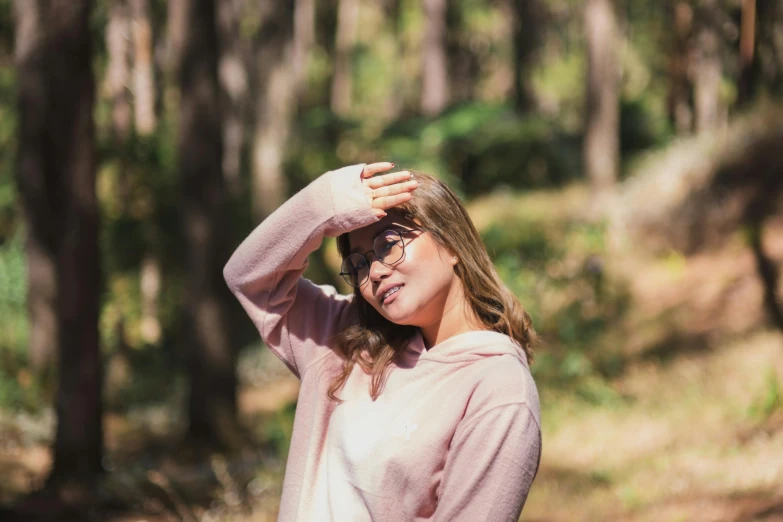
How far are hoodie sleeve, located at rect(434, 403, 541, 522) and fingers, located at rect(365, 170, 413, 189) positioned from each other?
1.94ft

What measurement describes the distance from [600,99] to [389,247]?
1347 centimetres

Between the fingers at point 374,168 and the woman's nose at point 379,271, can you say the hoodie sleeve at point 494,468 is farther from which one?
the fingers at point 374,168

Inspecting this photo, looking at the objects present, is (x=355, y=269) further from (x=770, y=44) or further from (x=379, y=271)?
(x=770, y=44)

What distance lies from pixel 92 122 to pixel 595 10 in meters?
10.1

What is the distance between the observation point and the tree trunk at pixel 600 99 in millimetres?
15154

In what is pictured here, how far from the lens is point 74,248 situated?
7273mm

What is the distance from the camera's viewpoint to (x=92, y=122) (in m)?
7.43

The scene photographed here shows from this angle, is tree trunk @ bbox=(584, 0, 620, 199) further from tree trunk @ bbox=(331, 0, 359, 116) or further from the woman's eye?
tree trunk @ bbox=(331, 0, 359, 116)

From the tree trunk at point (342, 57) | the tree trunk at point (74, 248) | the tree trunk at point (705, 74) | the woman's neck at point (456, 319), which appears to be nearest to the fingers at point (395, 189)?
the woman's neck at point (456, 319)

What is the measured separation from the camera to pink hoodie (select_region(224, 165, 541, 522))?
81.5 inches

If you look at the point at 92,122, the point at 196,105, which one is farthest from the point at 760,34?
the point at 92,122

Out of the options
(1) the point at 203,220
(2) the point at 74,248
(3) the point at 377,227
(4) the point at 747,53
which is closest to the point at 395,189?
(3) the point at 377,227

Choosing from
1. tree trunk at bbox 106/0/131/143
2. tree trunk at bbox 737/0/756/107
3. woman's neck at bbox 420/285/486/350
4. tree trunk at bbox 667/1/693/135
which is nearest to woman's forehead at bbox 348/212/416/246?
woman's neck at bbox 420/285/486/350

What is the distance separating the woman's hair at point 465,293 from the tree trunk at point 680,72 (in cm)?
1849
